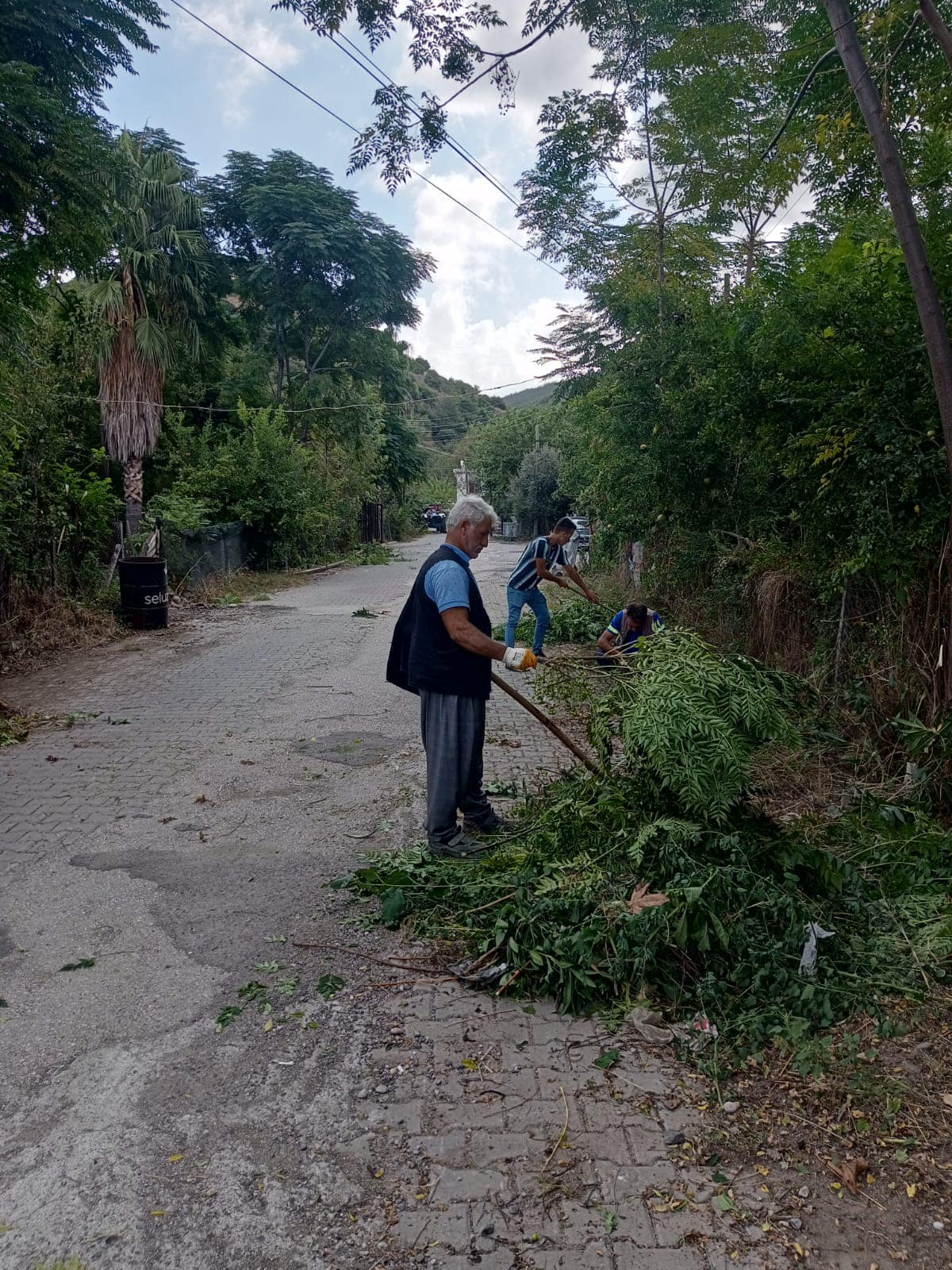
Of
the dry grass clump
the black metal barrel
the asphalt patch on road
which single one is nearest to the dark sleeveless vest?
the asphalt patch on road

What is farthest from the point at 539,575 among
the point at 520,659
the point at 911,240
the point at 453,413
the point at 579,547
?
the point at 453,413

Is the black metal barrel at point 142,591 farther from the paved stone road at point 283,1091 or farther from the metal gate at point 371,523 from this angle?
the metal gate at point 371,523

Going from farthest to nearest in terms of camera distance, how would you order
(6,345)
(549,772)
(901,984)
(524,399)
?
(524,399) < (6,345) < (549,772) < (901,984)

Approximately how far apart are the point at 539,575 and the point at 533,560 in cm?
18

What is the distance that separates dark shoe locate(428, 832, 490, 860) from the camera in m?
4.52

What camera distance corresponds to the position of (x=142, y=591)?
13047 mm

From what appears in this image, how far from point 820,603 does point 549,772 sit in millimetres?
2590

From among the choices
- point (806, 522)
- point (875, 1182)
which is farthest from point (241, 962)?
point (806, 522)

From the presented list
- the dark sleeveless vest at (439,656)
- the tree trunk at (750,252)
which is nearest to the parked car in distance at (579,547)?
the tree trunk at (750,252)

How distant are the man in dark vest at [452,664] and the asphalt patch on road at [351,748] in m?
2.15

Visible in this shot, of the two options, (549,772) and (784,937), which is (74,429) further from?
(784,937)

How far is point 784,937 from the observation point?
10.9 ft

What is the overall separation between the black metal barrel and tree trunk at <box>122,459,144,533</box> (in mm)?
4924

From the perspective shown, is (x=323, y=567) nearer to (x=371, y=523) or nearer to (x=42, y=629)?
(x=371, y=523)
